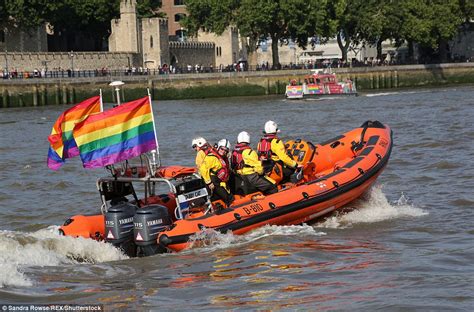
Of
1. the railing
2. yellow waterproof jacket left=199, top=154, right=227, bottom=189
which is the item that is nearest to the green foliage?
the railing

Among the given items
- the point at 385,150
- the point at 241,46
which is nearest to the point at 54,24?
the point at 241,46

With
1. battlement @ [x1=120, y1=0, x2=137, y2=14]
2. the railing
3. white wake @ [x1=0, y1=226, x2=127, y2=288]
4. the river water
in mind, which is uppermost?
battlement @ [x1=120, y1=0, x2=137, y2=14]

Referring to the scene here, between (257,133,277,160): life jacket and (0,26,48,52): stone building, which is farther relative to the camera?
(0,26,48,52): stone building

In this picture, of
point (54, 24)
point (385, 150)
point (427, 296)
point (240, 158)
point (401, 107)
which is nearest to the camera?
point (427, 296)

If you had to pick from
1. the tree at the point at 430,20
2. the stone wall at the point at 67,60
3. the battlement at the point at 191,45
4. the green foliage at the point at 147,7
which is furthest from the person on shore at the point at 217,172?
the green foliage at the point at 147,7

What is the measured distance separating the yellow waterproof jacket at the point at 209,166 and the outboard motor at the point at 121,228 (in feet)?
4.70

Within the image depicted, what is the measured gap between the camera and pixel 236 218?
14773 millimetres

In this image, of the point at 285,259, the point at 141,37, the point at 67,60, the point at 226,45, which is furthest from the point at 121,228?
the point at 226,45

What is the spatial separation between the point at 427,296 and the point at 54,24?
69.6m

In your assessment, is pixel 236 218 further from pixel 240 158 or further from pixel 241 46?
pixel 241 46

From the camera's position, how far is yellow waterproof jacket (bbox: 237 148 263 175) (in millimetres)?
15672

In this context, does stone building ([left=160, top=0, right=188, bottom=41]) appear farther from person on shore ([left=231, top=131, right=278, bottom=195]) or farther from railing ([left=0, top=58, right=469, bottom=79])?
person on shore ([left=231, top=131, right=278, bottom=195])

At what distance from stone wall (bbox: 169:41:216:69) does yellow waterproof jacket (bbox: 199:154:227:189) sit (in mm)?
68948

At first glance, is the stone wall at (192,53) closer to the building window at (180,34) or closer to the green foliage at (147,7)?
the green foliage at (147,7)
